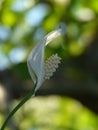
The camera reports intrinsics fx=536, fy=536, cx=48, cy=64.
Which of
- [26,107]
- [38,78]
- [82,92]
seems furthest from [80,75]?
[38,78]

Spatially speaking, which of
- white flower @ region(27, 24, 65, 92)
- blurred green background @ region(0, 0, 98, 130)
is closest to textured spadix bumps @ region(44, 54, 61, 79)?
white flower @ region(27, 24, 65, 92)

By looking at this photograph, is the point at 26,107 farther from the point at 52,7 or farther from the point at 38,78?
the point at 38,78

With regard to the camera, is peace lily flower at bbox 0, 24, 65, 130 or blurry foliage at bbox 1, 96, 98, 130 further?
blurry foliage at bbox 1, 96, 98, 130

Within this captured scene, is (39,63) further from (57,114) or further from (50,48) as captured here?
(57,114)

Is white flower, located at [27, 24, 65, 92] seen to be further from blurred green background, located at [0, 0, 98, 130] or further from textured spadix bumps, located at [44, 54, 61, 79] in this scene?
blurred green background, located at [0, 0, 98, 130]

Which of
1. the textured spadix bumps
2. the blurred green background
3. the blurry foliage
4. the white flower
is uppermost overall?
the white flower

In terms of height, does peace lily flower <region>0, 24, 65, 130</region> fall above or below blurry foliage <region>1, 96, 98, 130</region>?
above

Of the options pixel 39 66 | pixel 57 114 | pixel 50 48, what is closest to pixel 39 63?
pixel 39 66

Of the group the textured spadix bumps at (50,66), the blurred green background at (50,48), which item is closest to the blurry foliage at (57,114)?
the blurred green background at (50,48)

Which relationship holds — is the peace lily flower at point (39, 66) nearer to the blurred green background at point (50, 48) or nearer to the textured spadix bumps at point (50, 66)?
the textured spadix bumps at point (50, 66)
